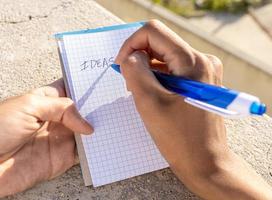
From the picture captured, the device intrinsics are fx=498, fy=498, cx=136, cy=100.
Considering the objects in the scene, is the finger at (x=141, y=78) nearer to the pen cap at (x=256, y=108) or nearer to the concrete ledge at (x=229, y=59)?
the pen cap at (x=256, y=108)

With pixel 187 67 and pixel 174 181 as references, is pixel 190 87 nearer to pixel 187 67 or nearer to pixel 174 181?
pixel 187 67

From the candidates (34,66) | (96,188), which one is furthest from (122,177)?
(34,66)

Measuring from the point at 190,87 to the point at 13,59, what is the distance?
0.58 m

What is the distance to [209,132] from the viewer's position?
1.01 meters

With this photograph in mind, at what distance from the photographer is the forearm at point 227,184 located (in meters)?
0.98

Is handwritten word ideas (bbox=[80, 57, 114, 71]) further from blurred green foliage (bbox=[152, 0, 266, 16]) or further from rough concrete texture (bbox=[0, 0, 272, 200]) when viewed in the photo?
blurred green foliage (bbox=[152, 0, 266, 16])

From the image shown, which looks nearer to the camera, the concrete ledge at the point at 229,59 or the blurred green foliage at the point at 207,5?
the concrete ledge at the point at 229,59

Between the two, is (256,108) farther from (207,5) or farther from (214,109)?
(207,5)

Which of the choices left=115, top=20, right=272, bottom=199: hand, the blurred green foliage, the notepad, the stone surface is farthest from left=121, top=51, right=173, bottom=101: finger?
the blurred green foliage

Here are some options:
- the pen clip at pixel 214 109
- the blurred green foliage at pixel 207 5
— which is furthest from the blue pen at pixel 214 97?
the blurred green foliage at pixel 207 5

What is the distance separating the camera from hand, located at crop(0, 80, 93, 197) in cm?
103

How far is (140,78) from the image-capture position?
3.30 feet

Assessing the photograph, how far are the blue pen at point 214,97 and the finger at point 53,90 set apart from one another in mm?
262

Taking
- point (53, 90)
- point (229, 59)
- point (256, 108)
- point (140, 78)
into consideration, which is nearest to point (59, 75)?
point (53, 90)
